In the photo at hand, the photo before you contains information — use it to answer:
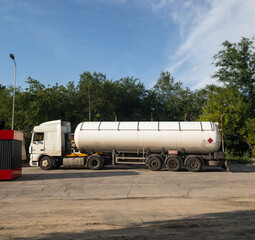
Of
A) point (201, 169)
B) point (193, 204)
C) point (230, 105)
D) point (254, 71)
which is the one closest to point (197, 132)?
point (201, 169)

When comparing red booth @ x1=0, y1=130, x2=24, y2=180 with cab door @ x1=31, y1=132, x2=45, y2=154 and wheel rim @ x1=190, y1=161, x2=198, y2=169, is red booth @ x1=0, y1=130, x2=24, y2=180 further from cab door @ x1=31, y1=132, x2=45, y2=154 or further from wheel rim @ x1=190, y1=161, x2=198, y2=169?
wheel rim @ x1=190, y1=161, x2=198, y2=169

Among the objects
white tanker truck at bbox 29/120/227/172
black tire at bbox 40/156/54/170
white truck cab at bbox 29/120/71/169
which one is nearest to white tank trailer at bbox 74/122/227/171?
white tanker truck at bbox 29/120/227/172

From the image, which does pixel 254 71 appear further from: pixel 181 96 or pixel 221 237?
pixel 221 237

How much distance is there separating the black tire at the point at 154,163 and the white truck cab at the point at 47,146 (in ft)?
22.0

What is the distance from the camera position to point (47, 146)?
18719 millimetres

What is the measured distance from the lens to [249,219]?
21.1ft

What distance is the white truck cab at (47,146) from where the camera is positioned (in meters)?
18.7

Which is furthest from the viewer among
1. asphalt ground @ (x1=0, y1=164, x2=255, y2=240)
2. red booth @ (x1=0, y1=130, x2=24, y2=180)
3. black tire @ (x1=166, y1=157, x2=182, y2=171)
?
black tire @ (x1=166, y1=157, x2=182, y2=171)

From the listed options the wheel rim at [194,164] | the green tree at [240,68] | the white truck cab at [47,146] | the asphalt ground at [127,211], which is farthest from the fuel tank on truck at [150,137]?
the green tree at [240,68]

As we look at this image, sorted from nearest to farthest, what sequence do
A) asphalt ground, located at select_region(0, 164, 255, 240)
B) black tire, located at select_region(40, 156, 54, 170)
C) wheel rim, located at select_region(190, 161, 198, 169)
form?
1. asphalt ground, located at select_region(0, 164, 255, 240)
2. wheel rim, located at select_region(190, 161, 198, 169)
3. black tire, located at select_region(40, 156, 54, 170)

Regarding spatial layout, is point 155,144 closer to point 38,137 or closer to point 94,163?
point 94,163

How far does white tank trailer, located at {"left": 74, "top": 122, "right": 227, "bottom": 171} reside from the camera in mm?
17516

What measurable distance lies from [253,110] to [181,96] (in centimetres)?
1780

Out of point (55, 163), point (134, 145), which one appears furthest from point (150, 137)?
point (55, 163)
